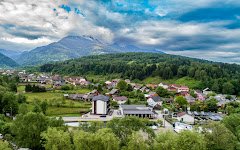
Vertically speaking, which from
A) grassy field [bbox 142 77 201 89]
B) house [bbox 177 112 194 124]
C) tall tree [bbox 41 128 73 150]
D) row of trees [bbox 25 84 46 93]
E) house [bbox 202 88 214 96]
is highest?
grassy field [bbox 142 77 201 89]

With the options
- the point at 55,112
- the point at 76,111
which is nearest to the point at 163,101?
the point at 76,111

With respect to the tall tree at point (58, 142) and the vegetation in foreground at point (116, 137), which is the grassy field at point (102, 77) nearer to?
the vegetation in foreground at point (116, 137)

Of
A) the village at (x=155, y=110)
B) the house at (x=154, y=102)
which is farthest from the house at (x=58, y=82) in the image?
the house at (x=154, y=102)

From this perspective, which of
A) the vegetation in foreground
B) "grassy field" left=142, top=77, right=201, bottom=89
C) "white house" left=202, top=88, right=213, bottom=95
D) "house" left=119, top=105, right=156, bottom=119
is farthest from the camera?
"grassy field" left=142, top=77, right=201, bottom=89

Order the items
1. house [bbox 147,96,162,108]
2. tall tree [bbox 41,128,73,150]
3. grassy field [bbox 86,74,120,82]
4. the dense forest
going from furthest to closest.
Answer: grassy field [bbox 86,74,120,82], the dense forest, house [bbox 147,96,162,108], tall tree [bbox 41,128,73,150]

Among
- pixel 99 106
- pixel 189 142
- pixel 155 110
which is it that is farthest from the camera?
pixel 155 110

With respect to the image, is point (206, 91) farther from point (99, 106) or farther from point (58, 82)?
point (58, 82)

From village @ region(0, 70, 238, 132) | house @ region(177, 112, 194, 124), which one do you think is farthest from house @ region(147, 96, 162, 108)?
house @ region(177, 112, 194, 124)

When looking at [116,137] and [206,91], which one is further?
[206,91]

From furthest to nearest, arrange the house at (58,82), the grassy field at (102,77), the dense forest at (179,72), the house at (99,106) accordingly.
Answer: the grassy field at (102,77) < the house at (58,82) < the dense forest at (179,72) < the house at (99,106)

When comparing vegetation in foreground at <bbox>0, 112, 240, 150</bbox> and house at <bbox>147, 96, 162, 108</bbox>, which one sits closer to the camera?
vegetation in foreground at <bbox>0, 112, 240, 150</bbox>

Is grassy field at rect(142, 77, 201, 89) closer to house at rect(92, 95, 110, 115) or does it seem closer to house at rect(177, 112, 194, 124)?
house at rect(177, 112, 194, 124)

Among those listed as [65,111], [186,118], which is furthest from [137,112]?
[65,111]
